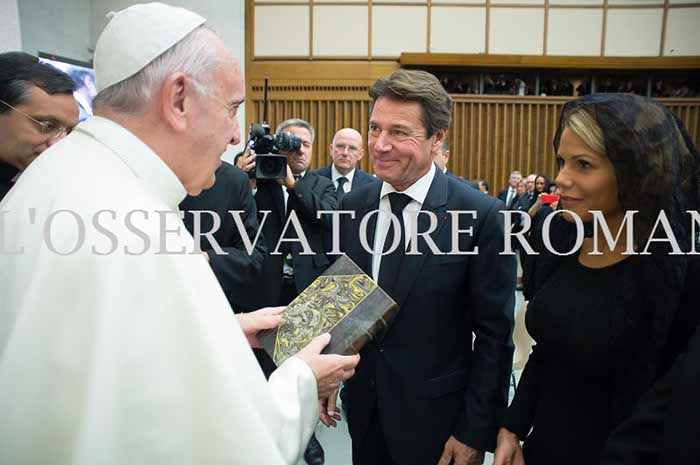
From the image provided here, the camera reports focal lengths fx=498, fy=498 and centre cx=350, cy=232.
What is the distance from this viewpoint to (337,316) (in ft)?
4.44

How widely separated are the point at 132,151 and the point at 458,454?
4.31ft

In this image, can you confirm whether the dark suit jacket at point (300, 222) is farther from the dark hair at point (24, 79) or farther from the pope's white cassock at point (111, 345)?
the pope's white cassock at point (111, 345)

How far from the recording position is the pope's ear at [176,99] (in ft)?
3.26

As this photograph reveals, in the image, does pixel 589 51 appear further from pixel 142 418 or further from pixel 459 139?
pixel 142 418

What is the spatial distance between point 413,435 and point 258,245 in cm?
137

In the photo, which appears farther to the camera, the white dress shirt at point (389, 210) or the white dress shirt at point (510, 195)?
the white dress shirt at point (510, 195)

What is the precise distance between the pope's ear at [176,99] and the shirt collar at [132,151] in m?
0.07

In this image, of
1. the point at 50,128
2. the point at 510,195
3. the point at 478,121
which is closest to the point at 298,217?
the point at 50,128

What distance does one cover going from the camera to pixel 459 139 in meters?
10.5

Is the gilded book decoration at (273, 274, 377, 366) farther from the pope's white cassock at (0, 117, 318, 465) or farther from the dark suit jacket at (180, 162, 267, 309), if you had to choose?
the dark suit jacket at (180, 162, 267, 309)

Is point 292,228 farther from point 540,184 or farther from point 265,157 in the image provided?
point 540,184

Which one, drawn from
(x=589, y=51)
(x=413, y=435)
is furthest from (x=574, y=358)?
(x=589, y=51)

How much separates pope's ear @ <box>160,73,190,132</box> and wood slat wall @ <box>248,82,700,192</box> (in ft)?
30.2

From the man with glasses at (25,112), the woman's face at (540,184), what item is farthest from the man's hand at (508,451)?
the woman's face at (540,184)
